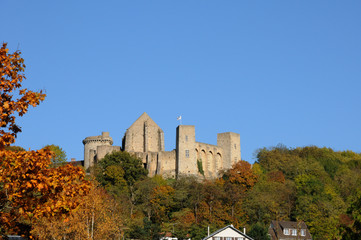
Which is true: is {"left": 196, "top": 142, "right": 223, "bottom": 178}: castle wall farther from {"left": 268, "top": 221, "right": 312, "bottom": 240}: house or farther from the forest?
{"left": 268, "top": 221, "right": 312, "bottom": 240}: house

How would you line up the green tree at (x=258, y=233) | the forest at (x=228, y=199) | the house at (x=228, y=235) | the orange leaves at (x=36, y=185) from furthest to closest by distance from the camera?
the green tree at (x=258, y=233) → the house at (x=228, y=235) → the forest at (x=228, y=199) → the orange leaves at (x=36, y=185)

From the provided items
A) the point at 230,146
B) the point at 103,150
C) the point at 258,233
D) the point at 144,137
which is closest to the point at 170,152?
the point at 144,137

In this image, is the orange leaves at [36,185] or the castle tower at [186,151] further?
the castle tower at [186,151]

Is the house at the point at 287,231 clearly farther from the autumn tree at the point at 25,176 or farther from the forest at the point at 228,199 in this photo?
the autumn tree at the point at 25,176

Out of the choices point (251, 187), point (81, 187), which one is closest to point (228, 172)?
point (251, 187)

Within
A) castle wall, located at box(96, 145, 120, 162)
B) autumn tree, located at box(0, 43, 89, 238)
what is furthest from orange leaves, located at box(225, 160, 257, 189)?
autumn tree, located at box(0, 43, 89, 238)

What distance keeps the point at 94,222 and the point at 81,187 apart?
978 inches

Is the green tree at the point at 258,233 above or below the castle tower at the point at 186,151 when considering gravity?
below

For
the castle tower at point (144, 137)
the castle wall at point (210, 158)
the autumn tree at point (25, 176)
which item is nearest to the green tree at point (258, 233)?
the castle wall at point (210, 158)

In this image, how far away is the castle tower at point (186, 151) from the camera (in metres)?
87.8

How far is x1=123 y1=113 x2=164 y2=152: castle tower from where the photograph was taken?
298ft

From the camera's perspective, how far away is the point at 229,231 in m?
63.5

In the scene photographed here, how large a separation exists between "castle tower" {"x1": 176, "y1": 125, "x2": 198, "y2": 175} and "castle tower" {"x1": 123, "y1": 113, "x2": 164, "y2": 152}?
3395 mm

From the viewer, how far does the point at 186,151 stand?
88.8 metres
